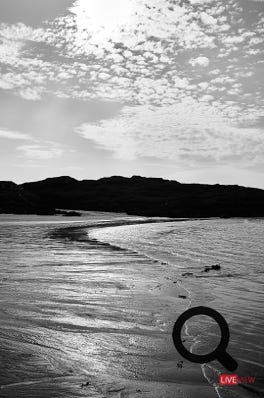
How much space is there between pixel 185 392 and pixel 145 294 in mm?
6455

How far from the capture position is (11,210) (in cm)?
7888

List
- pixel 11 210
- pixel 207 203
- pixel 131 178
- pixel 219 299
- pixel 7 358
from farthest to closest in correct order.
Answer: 1. pixel 131 178
2. pixel 207 203
3. pixel 11 210
4. pixel 219 299
5. pixel 7 358

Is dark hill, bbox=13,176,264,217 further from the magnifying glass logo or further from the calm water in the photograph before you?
the magnifying glass logo

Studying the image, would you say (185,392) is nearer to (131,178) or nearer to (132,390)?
(132,390)

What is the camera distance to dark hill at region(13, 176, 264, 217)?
12656 centimetres

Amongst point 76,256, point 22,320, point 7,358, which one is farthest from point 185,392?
point 76,256

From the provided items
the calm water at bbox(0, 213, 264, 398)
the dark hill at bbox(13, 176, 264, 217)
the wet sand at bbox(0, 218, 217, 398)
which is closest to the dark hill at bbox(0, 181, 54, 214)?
the dark hill at bbox(13, 176, 264, 217)

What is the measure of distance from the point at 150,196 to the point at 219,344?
157m

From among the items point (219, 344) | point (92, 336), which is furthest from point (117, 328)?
point (219, 344)

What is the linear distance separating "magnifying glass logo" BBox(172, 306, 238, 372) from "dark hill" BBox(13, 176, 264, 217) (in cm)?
9945

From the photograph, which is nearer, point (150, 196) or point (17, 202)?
point (17, 202)

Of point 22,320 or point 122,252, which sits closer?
point 22,320

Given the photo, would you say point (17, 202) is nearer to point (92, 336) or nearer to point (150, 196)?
point (92, 336)

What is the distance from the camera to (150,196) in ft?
533
